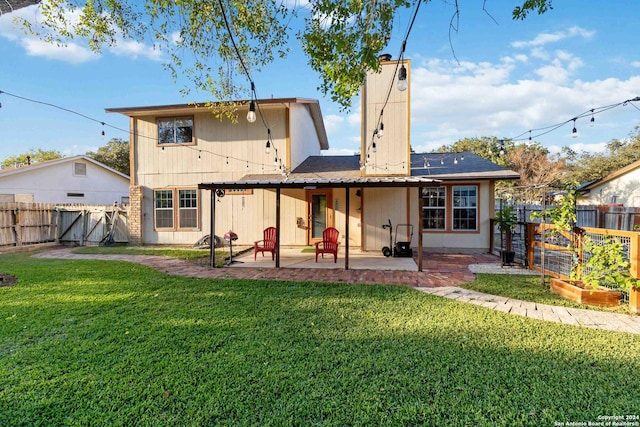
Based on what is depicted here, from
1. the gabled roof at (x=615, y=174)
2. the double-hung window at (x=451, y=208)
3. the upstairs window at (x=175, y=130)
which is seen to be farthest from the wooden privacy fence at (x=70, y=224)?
the gabled roof at (x=615, y=174)

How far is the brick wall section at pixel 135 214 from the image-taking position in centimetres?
1132

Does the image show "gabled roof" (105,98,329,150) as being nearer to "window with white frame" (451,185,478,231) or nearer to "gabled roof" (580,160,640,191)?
"window with white frame" (451,185,478,231)

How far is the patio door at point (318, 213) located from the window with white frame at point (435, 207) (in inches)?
133

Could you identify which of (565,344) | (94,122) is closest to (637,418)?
(565,344)

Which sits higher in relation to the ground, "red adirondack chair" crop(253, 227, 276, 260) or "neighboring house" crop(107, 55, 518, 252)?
"neighboring house" crop(107, 55, 518, 252)

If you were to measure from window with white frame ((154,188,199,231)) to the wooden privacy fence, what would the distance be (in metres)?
1.49

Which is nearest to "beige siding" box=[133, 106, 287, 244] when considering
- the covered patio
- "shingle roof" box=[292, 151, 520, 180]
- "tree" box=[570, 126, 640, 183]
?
"shingle roof" box=[292, 151, 520, 180]

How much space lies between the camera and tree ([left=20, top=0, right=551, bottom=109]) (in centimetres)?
432

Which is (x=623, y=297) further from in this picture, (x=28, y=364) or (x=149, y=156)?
(x=149, y=156)

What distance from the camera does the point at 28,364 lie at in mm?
2826

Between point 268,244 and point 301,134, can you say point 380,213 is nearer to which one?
point 268,244

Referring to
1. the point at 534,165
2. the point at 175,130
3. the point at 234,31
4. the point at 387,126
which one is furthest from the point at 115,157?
the point at 534,165

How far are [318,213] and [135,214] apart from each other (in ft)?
23.1

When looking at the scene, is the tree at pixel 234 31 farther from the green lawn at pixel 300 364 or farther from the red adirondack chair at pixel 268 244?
the red adirondack chair at pixel 268 244
